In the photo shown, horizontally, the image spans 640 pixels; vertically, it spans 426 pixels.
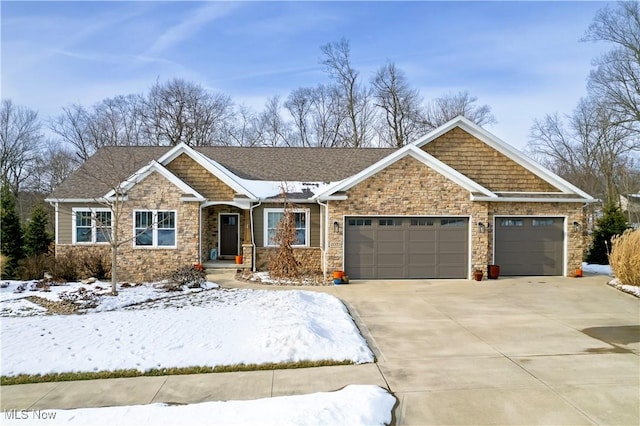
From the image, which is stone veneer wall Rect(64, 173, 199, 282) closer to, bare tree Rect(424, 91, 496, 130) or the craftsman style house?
the craftsman style house

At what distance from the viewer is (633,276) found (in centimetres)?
1251

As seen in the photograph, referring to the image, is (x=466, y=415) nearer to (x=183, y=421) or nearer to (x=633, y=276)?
(x=183, y=421)

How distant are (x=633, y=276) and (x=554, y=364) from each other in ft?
28.1

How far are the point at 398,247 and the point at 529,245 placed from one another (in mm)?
5166

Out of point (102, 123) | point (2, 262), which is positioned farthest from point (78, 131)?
point (2, 262)

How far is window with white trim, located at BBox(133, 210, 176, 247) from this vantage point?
50.9ft

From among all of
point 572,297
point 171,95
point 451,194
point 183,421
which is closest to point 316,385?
point 183,421

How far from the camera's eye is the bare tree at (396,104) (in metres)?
36.7


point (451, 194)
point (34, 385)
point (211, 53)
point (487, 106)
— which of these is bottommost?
point (34, 385)

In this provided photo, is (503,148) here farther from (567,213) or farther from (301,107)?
(301,107)

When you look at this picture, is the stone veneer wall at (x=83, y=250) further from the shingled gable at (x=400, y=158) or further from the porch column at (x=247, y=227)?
the shingled gable at (x=400, y=158)

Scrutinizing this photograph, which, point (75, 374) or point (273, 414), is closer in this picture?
point (273, 414)

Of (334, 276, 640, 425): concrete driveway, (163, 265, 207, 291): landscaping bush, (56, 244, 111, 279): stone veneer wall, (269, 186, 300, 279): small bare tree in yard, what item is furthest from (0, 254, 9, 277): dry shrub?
(334, 276, 640, 425): concrete driveway

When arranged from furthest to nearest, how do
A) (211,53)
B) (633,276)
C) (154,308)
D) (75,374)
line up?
(211,53), (633,276), (154,308), (75,374)
